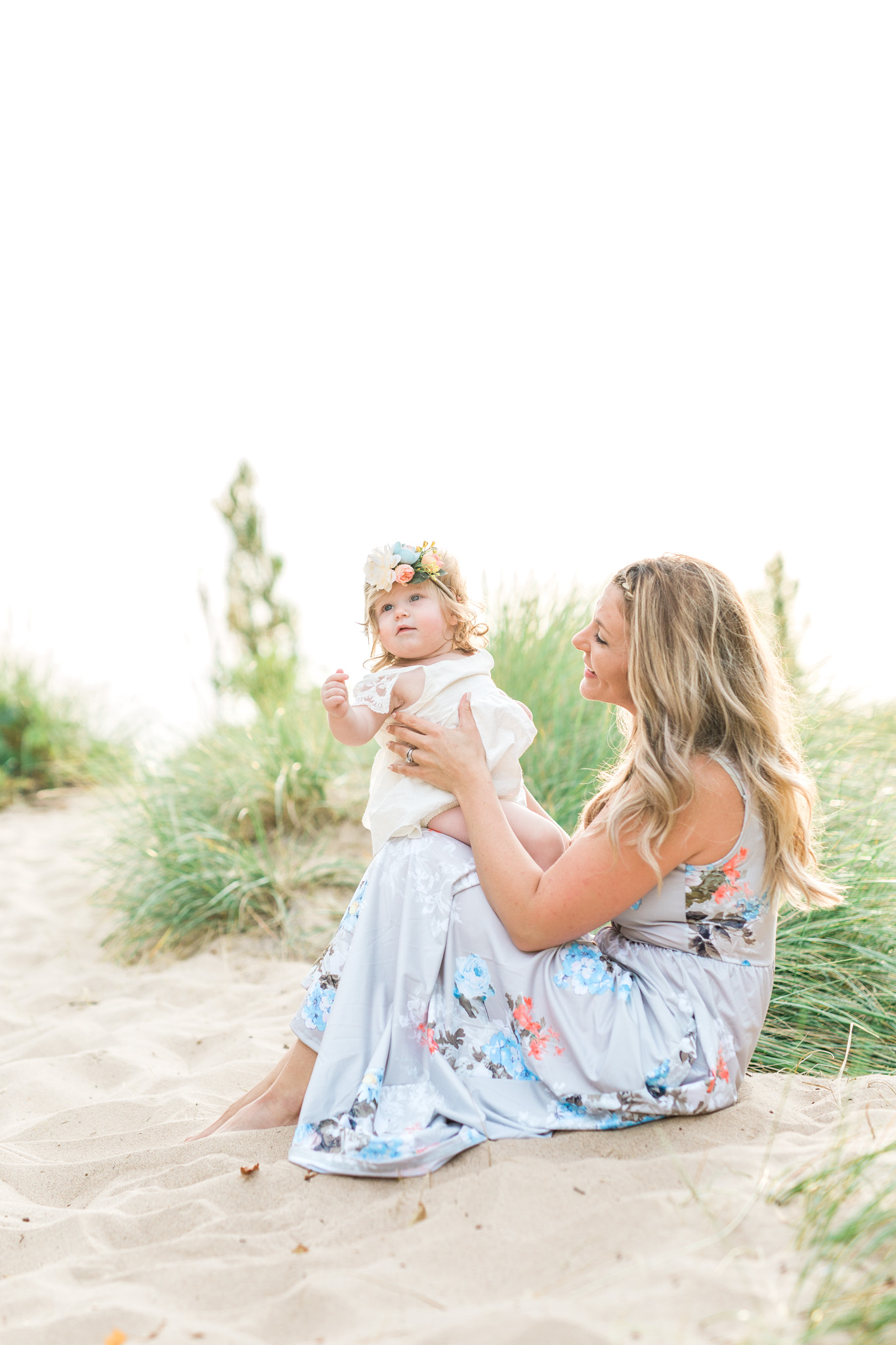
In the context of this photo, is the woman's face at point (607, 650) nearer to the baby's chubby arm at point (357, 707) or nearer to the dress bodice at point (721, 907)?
the dress bodice at point (721, 907)

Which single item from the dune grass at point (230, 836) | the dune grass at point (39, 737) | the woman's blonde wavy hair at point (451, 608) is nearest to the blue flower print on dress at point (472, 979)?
the woman's blonde wavy hair at point (451, 608)

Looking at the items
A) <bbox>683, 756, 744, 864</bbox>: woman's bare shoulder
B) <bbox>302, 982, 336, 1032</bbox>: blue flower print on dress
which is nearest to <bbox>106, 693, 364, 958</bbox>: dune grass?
<bbox>302, 982, 336, 1032</bbox>: blue flower print on dress

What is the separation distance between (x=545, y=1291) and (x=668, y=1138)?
2.09ft

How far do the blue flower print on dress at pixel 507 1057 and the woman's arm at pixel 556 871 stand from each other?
0.22m

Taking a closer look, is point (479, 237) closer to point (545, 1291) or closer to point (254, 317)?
point (254, 317)

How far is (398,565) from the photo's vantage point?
261 centimetres

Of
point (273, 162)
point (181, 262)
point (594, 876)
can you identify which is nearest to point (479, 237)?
point (273, 162)

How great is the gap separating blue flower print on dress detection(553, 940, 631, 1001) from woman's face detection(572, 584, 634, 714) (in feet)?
2.02

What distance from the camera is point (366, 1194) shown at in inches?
77.4

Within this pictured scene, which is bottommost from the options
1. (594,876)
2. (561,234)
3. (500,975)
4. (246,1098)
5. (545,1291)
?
(246,1098)

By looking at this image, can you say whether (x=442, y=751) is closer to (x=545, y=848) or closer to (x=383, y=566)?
(x=545, y=848)

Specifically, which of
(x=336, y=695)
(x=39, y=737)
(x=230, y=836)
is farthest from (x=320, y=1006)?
(x=39, y=737)

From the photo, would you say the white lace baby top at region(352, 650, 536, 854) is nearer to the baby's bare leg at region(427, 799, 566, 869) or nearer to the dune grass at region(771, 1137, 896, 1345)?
the baby's bare leg at region(427, 799, 566, 869)

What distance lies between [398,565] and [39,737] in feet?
19.0
